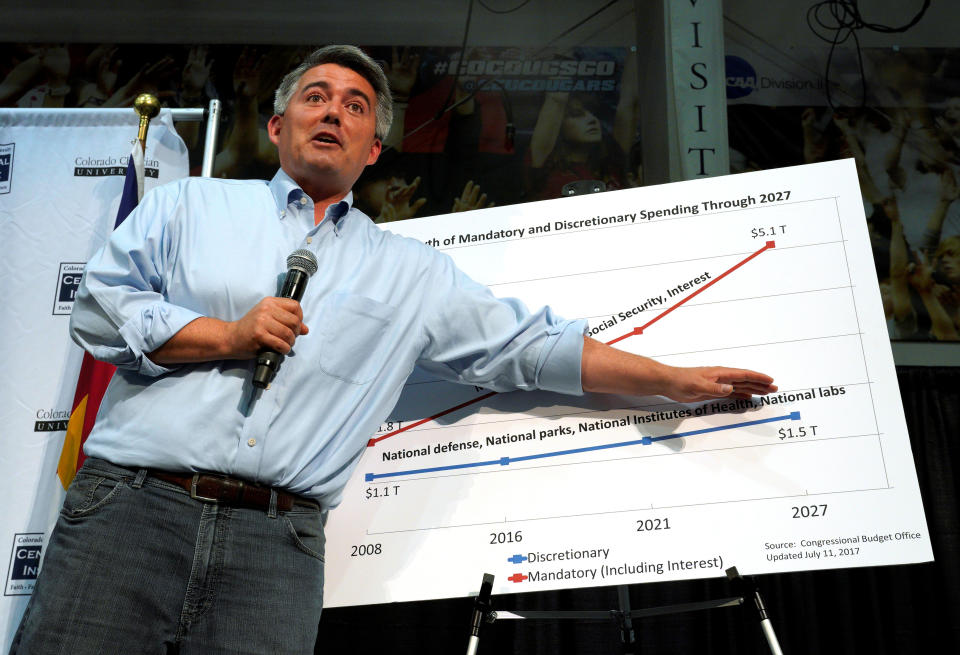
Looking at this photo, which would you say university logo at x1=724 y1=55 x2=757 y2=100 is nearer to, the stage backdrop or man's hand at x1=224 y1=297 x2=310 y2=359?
the stage backdrop

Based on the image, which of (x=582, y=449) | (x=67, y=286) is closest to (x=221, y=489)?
(x=582, y=449)

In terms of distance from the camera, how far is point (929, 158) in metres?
5.38

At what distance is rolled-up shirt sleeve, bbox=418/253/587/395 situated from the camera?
1.78m

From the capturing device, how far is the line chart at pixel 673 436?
5.58 ft

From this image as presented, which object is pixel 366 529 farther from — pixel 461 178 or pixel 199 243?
pixel 461 178

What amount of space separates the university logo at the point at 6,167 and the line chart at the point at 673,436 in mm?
1591

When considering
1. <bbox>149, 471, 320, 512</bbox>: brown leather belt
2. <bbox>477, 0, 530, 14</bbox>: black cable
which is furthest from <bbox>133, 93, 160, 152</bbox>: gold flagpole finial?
<bbox>477, 0, 530, 14</bbox>: black cable

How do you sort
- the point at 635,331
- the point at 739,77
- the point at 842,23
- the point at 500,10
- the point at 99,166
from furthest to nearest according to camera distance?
1. the point at 500,10
2. the point at 842,23
3. the point at 739,77
4. the point at 99,166
5. the point at 635,331

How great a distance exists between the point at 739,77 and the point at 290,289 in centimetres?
467

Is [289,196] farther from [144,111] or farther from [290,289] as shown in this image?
[144,111]

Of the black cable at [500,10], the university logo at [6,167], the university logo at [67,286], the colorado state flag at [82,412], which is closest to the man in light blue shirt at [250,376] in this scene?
the colorado state flag at [82,412]

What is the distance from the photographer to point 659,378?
1756mm

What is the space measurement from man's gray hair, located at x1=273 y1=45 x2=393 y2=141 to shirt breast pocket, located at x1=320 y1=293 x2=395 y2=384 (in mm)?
579

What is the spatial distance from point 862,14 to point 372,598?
212 inches
